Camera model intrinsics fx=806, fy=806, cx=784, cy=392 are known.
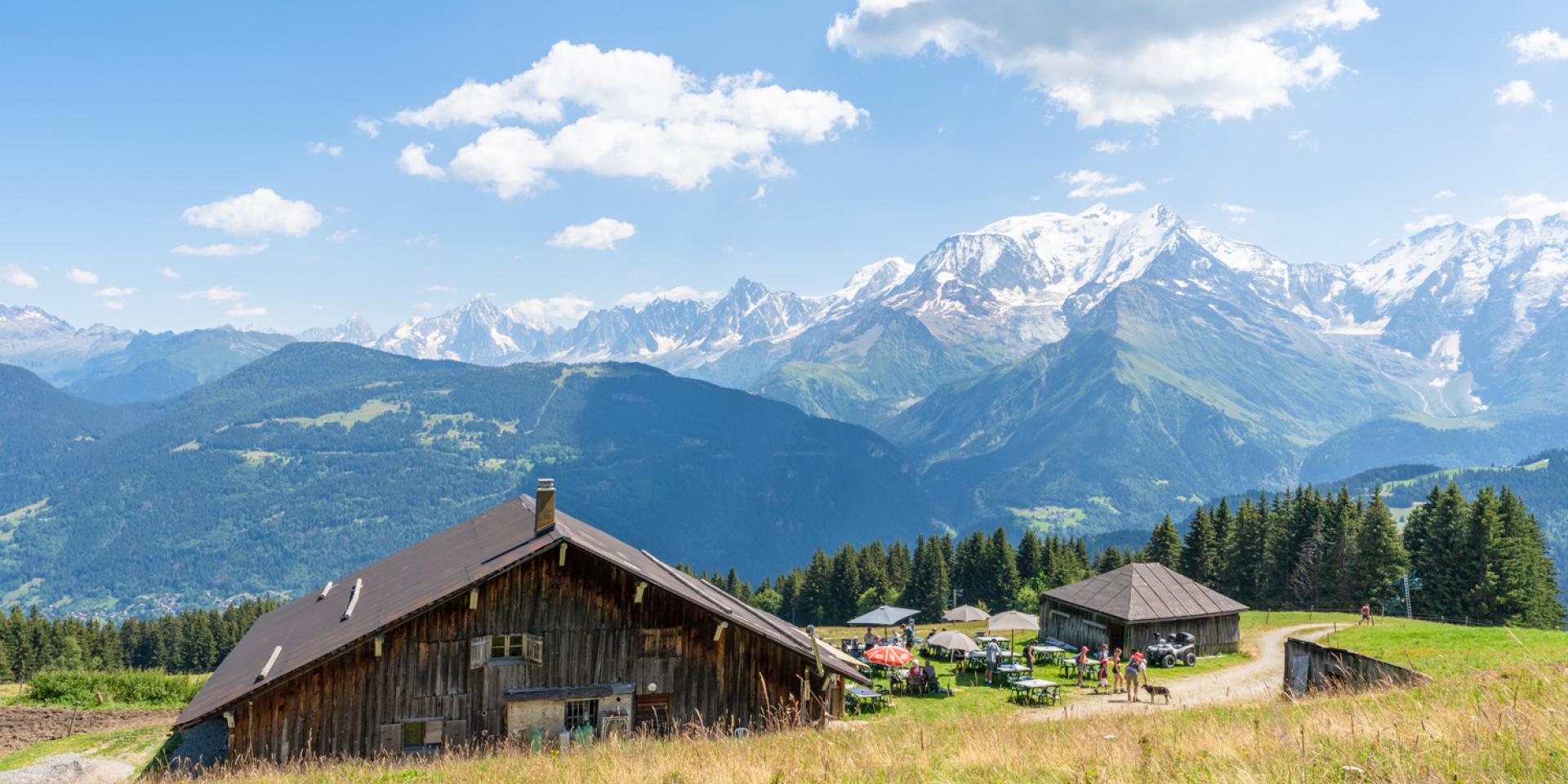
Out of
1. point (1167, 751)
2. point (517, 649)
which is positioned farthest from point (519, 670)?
point (1167, 751)

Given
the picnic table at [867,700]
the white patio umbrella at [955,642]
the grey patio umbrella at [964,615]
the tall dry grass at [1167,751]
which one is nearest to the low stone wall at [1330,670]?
the tall dry grass at [1167,751]

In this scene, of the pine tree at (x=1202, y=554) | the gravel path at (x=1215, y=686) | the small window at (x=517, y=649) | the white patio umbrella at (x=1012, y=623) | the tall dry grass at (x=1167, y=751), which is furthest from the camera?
the pine tree at (x=1202, y=554)

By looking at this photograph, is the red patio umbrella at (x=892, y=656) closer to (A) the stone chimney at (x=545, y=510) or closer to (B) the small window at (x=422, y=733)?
(A) the stone chimney at (x=545, y=510)

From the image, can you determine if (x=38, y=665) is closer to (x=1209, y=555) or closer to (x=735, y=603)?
(x=735, y=603)

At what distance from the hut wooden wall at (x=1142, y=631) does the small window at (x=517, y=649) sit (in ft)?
116

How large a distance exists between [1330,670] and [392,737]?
2596 cm

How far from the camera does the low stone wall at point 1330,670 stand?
18781 millimetres

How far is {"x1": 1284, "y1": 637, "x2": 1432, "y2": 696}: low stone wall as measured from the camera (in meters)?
18.8

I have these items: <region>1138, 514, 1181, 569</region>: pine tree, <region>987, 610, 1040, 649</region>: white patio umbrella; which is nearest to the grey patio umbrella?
<region>987, 610, 1040, 649</region>: white patio umbrella

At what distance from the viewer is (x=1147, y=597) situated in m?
47.5

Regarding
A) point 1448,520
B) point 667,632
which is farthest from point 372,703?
point 1448,520

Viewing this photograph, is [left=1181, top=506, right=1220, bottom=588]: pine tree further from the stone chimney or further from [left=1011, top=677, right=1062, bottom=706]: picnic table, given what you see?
the stone chimney

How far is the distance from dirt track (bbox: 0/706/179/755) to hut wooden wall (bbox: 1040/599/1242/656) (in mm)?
45411

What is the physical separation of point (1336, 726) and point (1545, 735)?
2288 mm
